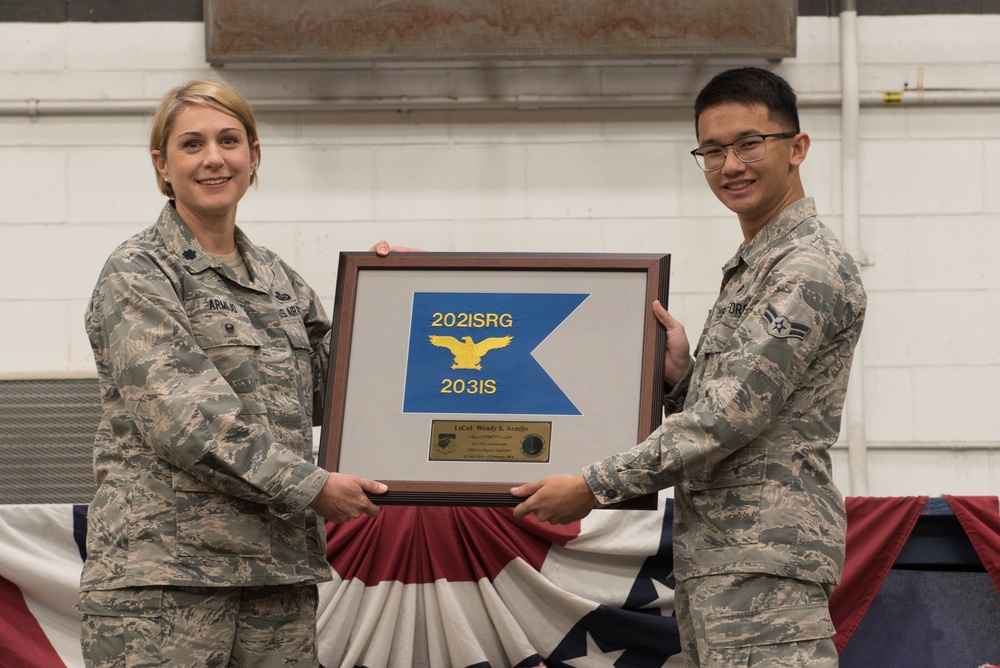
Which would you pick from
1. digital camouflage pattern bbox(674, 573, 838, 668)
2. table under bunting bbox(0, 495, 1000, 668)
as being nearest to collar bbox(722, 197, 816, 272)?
digital camouflage pattern bbox(674, 573, 838, 668)

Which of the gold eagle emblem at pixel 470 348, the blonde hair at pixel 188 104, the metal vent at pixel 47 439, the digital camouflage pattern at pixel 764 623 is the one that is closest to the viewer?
the digital camouflage pattern at pixel 764 623

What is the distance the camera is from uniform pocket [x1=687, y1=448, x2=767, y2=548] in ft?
6.13

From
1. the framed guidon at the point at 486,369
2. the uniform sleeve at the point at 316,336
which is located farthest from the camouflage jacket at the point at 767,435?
the uniform sleeve at the point at 316,336

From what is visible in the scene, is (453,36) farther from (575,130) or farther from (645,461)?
(645,461)

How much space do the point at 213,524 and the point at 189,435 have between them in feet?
0.56

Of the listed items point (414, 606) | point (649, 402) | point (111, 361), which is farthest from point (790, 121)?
point (414, 606)

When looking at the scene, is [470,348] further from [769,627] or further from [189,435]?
[769,627]

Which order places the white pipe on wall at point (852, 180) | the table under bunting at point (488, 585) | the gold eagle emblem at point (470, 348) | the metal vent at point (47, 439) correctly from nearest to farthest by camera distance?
the gold eagle emblem at point (470, 348), the table under bunting at point (488, 585), the metal vent at point (47, 439), the white pipe on wall at point (852, 180)

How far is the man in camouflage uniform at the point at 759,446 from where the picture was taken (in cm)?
184

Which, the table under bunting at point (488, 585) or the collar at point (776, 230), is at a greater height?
the collar at point (776, 230)

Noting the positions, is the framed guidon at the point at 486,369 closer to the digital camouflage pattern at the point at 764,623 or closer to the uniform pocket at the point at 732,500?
the uniform pocket at the point at 732,500

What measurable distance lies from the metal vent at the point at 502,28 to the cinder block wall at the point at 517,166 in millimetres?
194

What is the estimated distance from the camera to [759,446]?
191 centimetres

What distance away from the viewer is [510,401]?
218 cm
